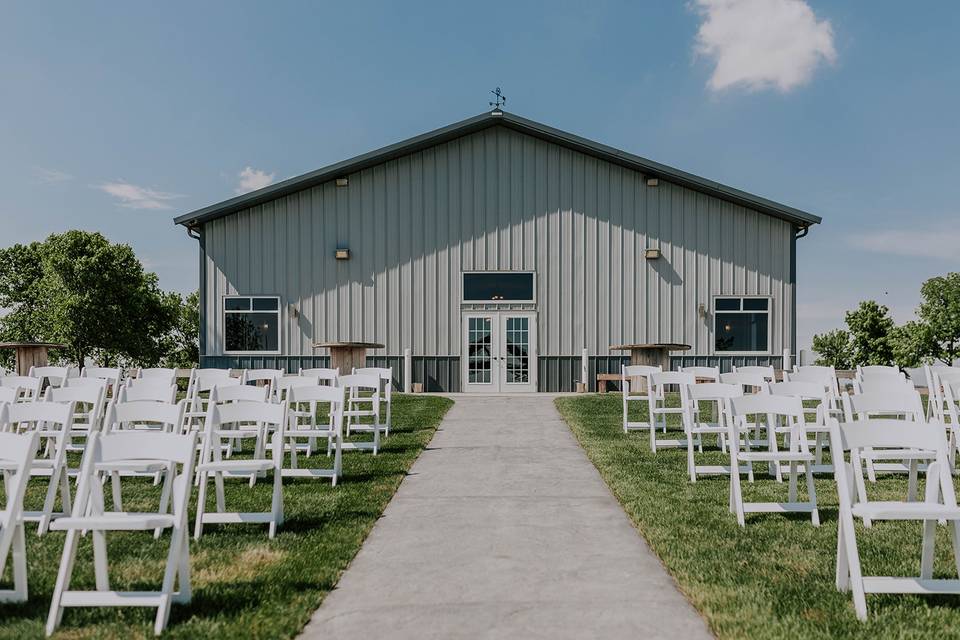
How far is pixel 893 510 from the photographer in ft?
13.6

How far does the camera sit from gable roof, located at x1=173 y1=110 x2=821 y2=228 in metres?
20.1

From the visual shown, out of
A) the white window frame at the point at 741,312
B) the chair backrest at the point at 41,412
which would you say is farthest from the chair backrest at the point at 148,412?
the white window frame at the point at 741,312

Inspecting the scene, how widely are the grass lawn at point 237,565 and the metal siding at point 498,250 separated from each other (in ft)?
41.5

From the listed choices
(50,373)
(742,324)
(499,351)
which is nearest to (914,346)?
(742,324)

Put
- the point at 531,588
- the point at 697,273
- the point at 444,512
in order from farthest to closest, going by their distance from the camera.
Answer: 1. the point at 697,273
2. the point at 444,512
3. the point at 531,588

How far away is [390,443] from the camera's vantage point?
10.5 m

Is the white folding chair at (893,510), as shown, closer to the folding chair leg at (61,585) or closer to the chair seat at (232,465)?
the chair seat at (232,465)

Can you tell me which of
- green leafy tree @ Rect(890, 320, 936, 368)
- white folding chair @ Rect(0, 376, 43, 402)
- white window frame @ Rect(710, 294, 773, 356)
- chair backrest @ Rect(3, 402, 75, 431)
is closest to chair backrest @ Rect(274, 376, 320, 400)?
white folding chair @ Rect(0, 376, 43, 402)

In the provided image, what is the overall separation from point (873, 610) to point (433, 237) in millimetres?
16997

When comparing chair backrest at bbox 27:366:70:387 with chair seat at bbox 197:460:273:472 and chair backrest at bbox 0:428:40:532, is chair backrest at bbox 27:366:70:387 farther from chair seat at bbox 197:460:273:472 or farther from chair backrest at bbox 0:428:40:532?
chair backrest at bbox 0:428:40:532

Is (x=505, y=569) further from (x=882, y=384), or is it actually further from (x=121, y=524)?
(x=882, y=384)

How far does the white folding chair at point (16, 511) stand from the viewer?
4047 millimetres

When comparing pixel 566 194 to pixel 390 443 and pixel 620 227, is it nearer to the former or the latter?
pixel 620 227

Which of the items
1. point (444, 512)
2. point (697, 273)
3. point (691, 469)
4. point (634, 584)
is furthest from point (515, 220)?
point (634, 584)
